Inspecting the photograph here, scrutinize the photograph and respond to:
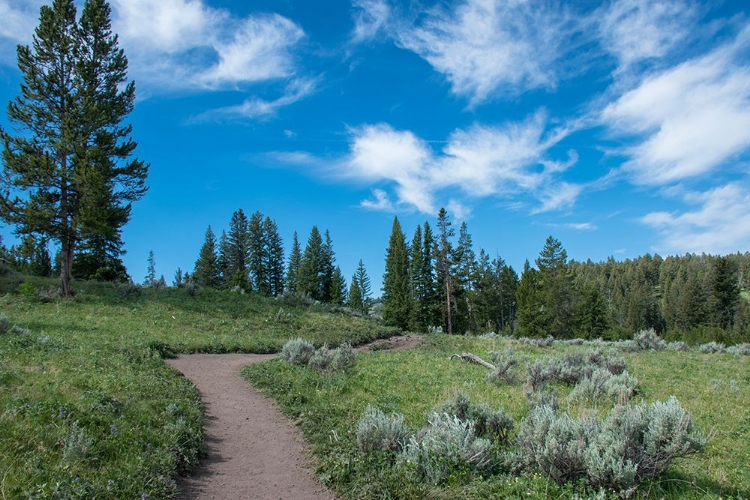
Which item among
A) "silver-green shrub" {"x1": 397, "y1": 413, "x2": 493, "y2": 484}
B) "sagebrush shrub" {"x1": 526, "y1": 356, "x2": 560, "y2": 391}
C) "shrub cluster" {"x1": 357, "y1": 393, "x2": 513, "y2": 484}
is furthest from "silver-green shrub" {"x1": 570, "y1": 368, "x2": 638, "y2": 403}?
"silver-green shrub" {"x1": 397, "y1": 413, "x2": 493, "y2": 484}

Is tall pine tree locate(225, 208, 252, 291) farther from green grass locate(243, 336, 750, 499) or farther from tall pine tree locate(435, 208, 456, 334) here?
green grass locate(243, 336, 750, 499)

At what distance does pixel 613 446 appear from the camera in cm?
523

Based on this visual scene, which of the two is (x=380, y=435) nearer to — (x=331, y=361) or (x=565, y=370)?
(x=331, y=361)

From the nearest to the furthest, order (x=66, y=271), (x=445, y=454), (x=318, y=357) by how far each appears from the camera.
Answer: (x=445, y=454), (x=318, y=357), (x=66, y=271)

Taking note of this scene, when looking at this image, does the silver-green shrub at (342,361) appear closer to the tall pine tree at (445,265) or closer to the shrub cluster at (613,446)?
the shrub cluster at (613,446)

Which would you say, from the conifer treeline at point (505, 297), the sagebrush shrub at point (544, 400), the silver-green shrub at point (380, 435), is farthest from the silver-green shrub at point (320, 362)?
the conifer treeline at point (505, 297)

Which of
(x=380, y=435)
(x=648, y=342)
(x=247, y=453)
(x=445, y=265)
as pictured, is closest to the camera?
(x=380, y=435)

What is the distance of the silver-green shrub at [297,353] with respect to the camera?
14.7m

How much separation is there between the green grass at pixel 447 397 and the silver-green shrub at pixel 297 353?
0.45 meters

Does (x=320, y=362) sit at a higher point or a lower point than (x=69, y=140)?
lower

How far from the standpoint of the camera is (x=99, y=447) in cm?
593

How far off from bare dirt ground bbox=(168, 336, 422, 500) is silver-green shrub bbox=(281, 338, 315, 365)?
2.29m

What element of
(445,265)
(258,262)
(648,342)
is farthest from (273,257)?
(648,342)

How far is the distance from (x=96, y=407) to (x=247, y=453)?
2.62 meters
